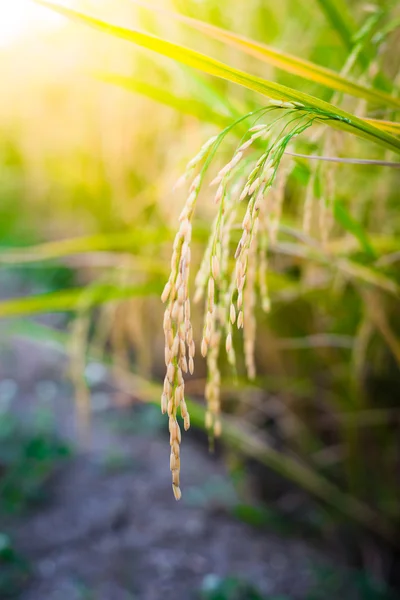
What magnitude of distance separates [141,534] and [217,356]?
526 mm

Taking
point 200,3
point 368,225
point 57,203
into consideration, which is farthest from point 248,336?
point 57,203

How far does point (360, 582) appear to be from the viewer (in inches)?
39.8

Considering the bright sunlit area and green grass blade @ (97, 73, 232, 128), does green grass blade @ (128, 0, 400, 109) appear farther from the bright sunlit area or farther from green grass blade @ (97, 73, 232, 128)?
green grass blade @ (97, 73, 232, 128)

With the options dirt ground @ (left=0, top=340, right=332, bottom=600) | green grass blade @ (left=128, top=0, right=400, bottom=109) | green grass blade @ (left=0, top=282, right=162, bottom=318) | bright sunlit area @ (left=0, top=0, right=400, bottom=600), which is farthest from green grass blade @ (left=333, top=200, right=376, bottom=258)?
dirt ground @ (left=0, top=340, right=332, bottom=600)

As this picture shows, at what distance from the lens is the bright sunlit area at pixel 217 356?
2.44ft

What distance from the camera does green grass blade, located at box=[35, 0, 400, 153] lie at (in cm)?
34

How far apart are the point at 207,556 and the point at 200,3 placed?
106 cm

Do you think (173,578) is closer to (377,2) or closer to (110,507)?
(110,507)

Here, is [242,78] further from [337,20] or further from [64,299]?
[64,299]

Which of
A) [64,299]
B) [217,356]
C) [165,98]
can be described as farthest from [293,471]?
[165,98]

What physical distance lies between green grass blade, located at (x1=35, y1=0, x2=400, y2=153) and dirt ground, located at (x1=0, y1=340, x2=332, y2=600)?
0.86 metres

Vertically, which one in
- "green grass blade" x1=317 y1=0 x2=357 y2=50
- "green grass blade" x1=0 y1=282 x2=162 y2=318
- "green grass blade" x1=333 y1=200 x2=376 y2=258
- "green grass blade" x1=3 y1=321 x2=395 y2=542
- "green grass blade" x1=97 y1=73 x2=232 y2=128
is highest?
"green grass blade" x1=317 y1=0 x2=357 y2=50

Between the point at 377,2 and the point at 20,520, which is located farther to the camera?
the point at 20,520

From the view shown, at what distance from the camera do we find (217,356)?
0.88 meters
